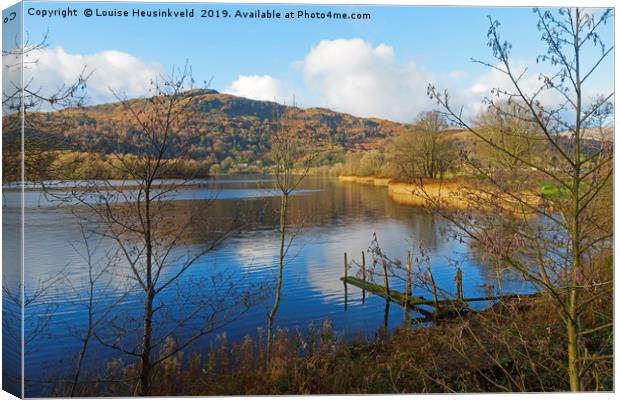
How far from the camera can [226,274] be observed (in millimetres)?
8570

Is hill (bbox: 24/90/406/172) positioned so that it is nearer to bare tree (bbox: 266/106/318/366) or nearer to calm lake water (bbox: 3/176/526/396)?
bare tree (bbox: 266/106/318/366)

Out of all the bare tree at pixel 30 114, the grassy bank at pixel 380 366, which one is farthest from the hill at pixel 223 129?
the grassy bank at pixel 380 366

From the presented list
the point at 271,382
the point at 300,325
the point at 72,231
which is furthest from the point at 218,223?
the point at 271,382

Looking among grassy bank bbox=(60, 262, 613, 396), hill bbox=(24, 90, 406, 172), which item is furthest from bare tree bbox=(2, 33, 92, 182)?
grassy bank bbox=(60, 262, 613, 396)

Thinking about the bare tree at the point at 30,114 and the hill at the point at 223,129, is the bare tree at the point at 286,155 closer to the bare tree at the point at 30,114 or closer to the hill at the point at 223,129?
the hill at the point at 223,129

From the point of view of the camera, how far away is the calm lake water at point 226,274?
5371 millimetres

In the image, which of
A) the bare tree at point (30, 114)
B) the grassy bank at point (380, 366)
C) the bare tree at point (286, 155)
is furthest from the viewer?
the bare tree at point (286, 155)

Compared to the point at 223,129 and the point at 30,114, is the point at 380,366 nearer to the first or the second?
the point at 223,129

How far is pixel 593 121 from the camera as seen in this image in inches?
97.9

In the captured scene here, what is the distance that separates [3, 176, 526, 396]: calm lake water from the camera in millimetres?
5371

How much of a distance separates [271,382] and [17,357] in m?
2.08

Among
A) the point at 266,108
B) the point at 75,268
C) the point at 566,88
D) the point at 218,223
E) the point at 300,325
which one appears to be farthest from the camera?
the point at 218,223

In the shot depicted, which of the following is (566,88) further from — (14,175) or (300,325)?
(300,325)

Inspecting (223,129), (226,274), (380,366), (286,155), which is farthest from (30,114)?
(226,274)
